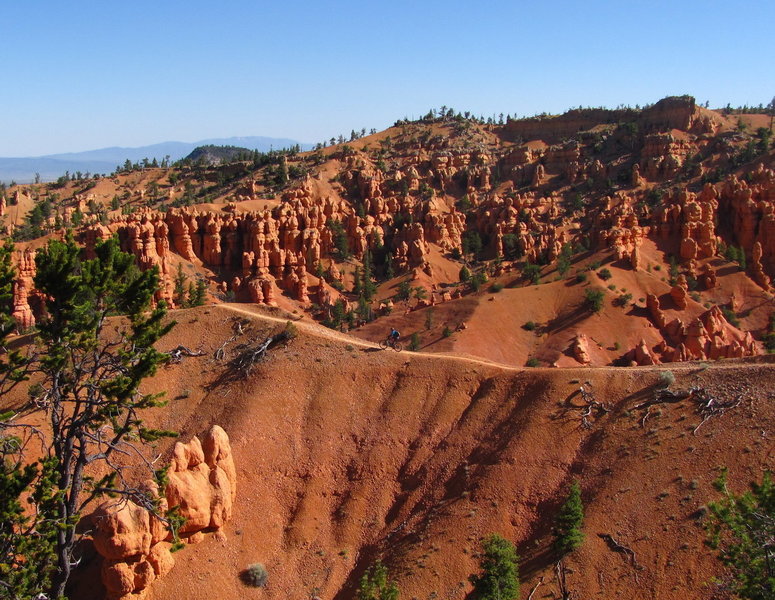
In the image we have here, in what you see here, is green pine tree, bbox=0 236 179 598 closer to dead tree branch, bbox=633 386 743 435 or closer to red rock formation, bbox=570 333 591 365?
dead tree branch, bbox=633 386 743 435

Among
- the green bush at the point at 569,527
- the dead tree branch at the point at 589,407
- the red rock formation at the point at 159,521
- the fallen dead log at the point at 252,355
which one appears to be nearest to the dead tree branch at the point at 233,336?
the fallen dead log at the point at 252,355

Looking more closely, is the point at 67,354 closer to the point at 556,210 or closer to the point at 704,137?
the point at 556,210

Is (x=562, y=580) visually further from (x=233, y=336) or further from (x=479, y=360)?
(x=233, y=336)

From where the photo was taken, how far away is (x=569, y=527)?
1984 centimetres

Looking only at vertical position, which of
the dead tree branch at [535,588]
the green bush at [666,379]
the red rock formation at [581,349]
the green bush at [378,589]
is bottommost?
the red rock formation at [581,349]

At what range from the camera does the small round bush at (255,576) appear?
21516mm

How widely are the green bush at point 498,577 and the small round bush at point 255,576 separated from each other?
7.45 m

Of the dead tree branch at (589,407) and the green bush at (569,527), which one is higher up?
the dead tree branch at (589,407)

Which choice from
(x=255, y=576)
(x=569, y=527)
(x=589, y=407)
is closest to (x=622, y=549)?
(x=569, y=527)

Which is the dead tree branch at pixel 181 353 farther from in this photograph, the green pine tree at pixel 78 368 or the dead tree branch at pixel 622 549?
the dead tree branch at pixel 622 549

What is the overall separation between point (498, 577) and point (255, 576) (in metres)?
8.64

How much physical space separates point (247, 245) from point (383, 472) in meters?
53.7

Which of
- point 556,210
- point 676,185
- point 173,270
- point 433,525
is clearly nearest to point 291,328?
point 433,525

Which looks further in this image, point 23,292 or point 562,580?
point 23,292
